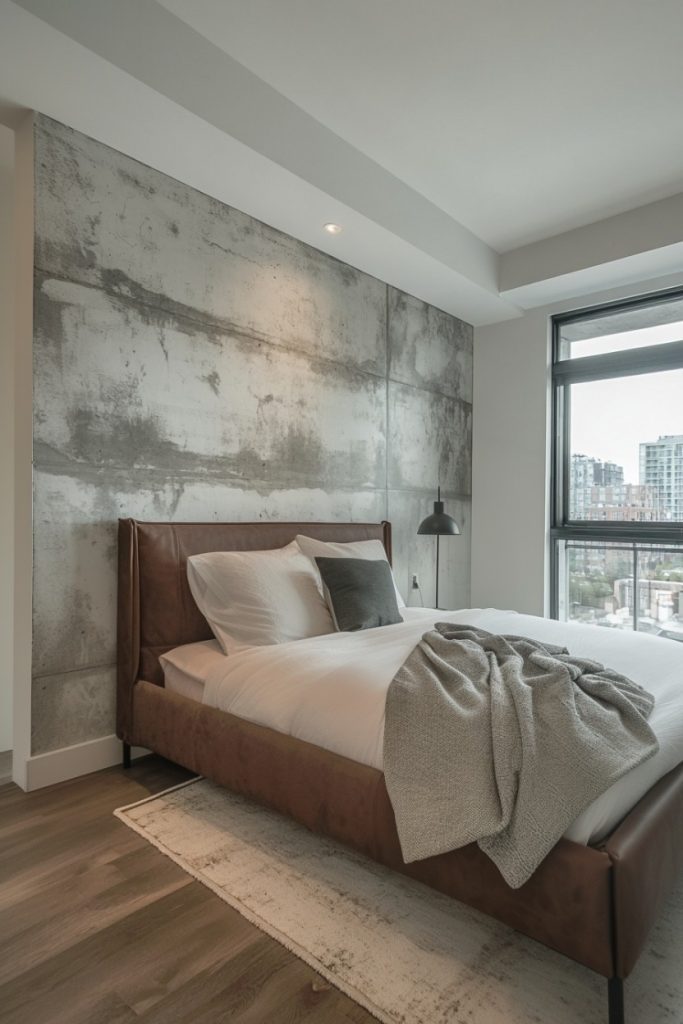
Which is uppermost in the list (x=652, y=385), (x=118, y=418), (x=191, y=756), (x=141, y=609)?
(x=652, y=385)

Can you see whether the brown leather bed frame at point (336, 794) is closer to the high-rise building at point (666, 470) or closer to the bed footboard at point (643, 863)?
the bed footboard at point (643, 863)

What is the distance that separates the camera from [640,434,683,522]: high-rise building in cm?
430

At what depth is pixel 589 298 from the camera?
463cm

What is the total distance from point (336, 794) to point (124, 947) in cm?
68

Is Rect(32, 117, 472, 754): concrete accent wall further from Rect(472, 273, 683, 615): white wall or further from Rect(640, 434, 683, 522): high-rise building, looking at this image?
Rect(640, 434, 683, 522): high-rise building

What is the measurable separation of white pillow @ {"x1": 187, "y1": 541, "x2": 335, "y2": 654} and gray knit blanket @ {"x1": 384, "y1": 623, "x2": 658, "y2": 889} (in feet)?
3.05

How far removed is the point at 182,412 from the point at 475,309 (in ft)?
9.31

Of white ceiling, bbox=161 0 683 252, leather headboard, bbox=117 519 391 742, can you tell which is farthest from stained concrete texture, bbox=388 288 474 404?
leather headboard, bbox=117 519 391 742

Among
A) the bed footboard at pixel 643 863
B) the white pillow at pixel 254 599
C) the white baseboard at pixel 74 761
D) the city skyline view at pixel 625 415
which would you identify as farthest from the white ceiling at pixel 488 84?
the white baseboard at pixel 74 761

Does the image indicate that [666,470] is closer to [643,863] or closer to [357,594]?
[357,594]

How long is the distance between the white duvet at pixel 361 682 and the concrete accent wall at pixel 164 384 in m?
0.55

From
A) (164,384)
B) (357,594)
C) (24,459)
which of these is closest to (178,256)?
(164,384)

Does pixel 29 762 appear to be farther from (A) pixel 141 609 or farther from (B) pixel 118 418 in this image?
(B) pixel 118 418

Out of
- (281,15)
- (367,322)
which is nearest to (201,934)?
(281,15)
